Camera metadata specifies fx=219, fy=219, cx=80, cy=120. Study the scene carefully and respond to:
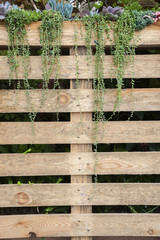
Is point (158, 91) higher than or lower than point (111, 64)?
lower

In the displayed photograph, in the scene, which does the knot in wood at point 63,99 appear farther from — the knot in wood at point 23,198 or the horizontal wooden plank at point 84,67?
the knot in wood at point 23,198

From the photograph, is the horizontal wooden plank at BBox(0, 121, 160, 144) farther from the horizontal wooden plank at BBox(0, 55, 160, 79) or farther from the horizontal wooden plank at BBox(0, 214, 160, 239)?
the horizontal wooden plank at BBox(0, 214, 160, 239)

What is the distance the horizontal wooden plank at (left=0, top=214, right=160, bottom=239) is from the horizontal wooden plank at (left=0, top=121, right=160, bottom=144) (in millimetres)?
676

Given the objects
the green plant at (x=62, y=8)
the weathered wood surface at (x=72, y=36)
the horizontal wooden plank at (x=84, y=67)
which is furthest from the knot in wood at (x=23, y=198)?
the green plant at (x=62, y=8)

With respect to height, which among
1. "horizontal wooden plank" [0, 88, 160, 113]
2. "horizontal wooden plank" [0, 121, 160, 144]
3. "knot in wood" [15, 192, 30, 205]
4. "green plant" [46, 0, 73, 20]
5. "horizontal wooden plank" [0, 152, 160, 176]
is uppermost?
"green plant" [46, 0, 73, 20]

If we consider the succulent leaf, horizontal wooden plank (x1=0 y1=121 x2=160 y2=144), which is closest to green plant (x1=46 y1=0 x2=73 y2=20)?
the succulent leaf


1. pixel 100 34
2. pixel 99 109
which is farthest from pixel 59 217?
pixel 100 34

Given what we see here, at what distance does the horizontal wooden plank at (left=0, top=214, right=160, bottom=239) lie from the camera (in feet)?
6.40

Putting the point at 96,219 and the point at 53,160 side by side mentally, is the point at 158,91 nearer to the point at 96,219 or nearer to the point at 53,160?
the point at 53,160

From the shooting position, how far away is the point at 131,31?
184cm

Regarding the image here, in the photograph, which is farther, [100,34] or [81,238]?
[81,238]

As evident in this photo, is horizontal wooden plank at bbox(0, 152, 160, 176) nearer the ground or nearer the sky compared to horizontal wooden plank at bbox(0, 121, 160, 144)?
nearer the ground

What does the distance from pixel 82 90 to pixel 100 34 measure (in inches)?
19.2

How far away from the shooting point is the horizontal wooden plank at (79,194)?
1937 millimetres
